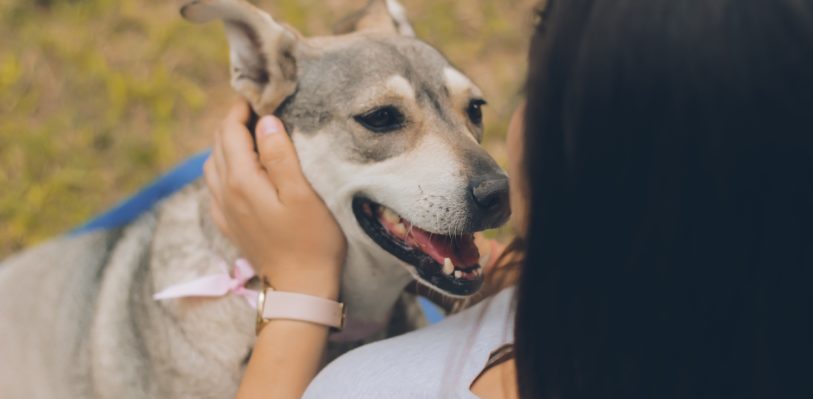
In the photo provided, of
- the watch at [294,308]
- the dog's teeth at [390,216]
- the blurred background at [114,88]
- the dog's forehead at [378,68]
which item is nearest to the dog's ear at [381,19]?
the dog's forehead at [378,68]

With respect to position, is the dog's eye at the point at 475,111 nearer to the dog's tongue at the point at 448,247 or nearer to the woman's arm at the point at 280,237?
the dog's tongue at the point at 448,247

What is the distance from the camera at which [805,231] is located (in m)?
1.16

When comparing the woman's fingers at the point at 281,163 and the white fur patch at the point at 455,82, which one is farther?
the white fur patch at the point at 455,82

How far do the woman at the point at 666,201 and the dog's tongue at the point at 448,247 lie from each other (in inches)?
20.6

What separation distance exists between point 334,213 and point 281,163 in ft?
0.65

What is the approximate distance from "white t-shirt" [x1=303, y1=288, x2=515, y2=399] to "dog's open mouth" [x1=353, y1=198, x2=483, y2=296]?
0.11 meters

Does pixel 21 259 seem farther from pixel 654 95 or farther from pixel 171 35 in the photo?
pixel 654 95

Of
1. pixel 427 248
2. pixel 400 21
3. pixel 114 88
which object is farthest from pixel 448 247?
pixel 114 88

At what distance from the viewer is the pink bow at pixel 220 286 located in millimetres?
2107

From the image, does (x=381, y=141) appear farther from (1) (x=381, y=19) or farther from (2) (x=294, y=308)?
(1) (x=381, y=19)

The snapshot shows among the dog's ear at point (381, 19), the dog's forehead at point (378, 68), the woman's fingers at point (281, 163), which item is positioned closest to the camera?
the woman's fingers at point (281, 163)

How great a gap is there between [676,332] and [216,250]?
1421mm

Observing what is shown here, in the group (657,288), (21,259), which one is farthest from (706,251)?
(21,259)

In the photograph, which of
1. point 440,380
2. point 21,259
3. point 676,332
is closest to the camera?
point 676,332
